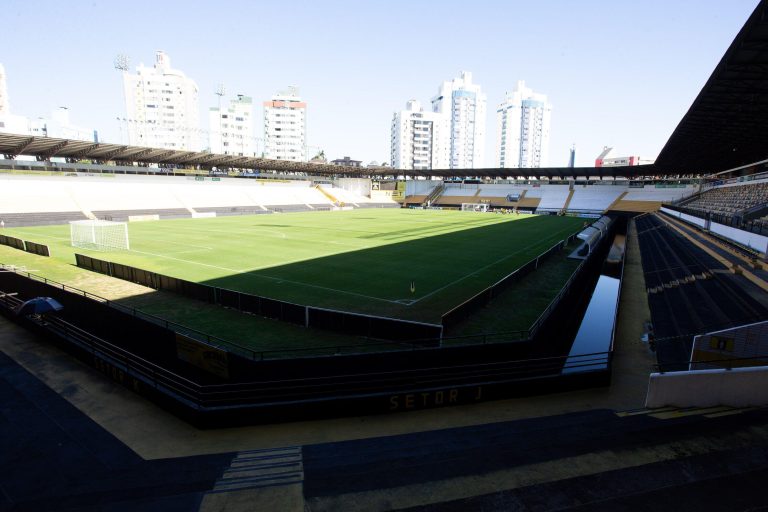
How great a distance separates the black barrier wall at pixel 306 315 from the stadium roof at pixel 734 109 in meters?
14.5

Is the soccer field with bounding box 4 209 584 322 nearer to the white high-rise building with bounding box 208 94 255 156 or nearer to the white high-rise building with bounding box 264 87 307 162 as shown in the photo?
the white high-rise building with bounding box 264 87 307 162

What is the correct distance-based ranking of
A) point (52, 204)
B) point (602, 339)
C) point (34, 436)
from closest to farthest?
point (34, 436), point (602, 339), point (52, 204)

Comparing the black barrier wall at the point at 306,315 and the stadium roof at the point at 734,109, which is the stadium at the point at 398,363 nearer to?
the black barrier wall at the point at 306,315

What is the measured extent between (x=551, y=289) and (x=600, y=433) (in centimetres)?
1647

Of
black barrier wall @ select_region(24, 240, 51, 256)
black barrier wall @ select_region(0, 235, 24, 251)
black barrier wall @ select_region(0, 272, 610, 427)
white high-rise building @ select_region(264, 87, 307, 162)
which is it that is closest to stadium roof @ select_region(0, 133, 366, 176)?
black barrier wall @ select_region(0, 235, 24, 251)

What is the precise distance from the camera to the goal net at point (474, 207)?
102 metres

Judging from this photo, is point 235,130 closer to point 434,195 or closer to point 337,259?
point 434,195

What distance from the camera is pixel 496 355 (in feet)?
46.3

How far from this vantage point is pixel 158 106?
17238 cm

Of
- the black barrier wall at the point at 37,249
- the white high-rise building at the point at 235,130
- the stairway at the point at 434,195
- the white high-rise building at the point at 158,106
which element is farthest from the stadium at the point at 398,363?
the white high-rise building at the point at 235,130

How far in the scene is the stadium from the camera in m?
8.32

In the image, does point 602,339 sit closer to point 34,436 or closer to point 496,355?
point 496,355

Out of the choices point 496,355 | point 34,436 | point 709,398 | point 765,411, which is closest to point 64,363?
point 34,436

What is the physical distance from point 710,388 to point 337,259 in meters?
24.8
